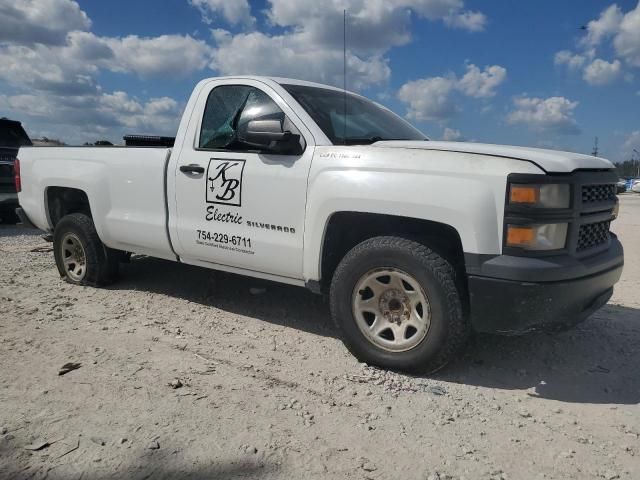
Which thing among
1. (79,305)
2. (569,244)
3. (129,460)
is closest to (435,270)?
(569,244)

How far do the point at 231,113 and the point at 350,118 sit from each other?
0.95 metres

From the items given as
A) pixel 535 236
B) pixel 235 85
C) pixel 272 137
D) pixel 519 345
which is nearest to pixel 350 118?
pixel 272 137

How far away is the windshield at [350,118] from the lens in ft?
12.9

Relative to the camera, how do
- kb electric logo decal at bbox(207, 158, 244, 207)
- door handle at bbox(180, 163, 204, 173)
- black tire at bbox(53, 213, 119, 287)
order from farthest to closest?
black tire at bbox(53, 213, 119, 287) → door handle at bbox(180, 163, 204, 173) → kb electric logo decal at bbox(207, 158, 244, 207)

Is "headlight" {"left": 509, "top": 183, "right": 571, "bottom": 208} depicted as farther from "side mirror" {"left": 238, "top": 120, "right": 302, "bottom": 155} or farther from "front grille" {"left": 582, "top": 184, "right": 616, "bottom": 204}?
"side mirror" {"left": 238, "top": 120, "right": 302, "bottom": 155}

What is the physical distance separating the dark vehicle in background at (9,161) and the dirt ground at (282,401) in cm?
583

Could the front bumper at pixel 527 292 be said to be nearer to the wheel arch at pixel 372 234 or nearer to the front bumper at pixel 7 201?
the wheel arch at pixel 372 234

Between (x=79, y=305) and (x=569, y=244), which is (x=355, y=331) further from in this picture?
(x=79, y=305)

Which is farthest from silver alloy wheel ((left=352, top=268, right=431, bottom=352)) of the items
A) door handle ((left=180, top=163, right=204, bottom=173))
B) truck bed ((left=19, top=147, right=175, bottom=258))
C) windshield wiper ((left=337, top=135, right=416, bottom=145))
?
truck bed ((left=19, top=147, right=175, bottom=258))

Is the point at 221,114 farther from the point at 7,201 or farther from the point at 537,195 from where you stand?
the point at 7,201

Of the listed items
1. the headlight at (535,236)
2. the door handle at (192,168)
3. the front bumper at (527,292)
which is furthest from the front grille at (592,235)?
the door handle at (192,168)

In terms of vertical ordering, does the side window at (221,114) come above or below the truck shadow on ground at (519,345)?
above

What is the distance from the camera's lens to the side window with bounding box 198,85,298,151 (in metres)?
4.13

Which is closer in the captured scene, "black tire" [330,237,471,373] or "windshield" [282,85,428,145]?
"black tire" [330,237,471,373]
